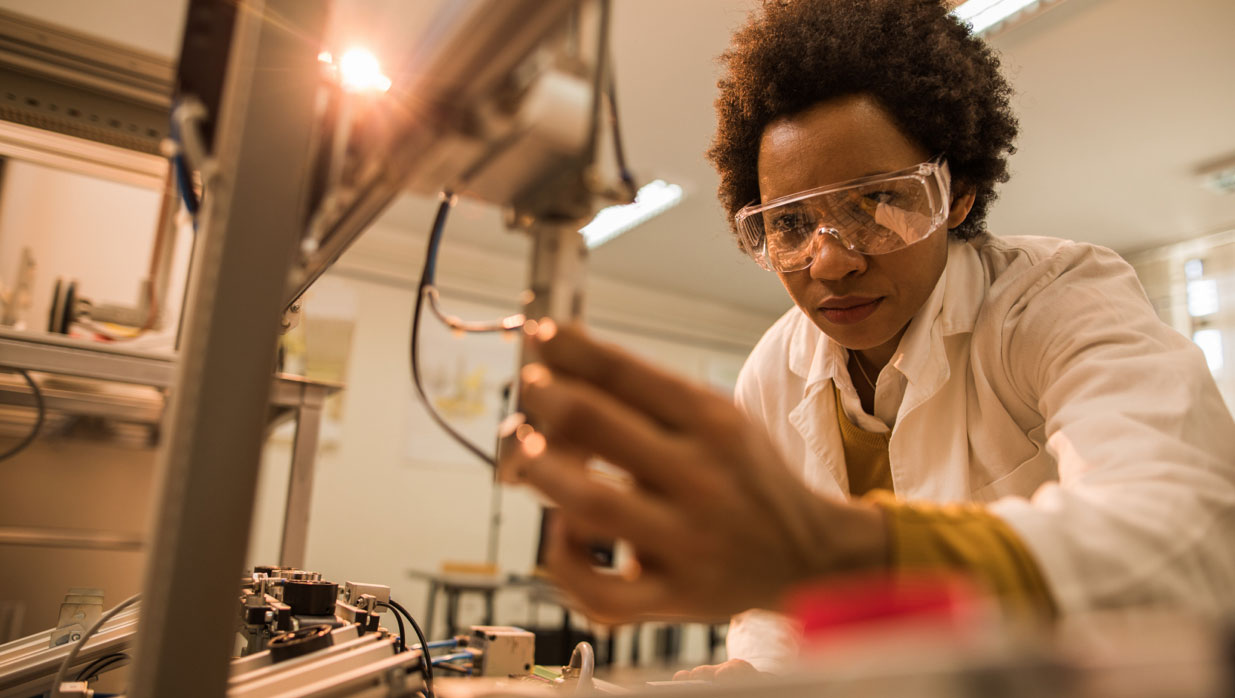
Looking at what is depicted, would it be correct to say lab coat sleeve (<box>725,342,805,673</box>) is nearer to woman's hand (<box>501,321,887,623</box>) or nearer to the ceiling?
woman's hand (<box>501,321,887,623</box>)

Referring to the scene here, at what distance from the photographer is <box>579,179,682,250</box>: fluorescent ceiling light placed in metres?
4.58

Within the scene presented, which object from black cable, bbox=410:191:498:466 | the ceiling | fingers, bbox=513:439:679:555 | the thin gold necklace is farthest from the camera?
the ceiling

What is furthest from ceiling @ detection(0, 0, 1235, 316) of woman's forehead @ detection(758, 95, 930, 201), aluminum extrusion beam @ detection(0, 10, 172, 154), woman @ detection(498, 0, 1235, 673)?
woman's forehead @ detection(758, 95, 930, 201)

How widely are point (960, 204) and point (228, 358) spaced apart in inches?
42.0

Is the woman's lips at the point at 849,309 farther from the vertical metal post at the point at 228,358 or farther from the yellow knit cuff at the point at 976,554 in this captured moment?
the vertical metal post at the point at 228,358

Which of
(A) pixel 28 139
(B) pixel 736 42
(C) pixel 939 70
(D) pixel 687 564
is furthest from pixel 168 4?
(D) pixel 687 564

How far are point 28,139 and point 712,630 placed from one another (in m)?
4.90

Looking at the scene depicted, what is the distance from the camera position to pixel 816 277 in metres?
0.99

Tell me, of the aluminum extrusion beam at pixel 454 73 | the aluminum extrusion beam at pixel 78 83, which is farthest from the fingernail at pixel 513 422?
the aluminum extrusion beam at pixel 78 83

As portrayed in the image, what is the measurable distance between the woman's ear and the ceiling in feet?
3.64

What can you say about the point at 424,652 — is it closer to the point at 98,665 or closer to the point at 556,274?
the point at 98,665

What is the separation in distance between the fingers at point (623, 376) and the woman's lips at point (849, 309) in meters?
0.67

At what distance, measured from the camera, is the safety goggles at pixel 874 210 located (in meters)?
0.93

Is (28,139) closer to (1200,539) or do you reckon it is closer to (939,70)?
(939,70)
